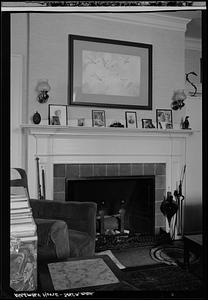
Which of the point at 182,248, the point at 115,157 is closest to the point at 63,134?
the point at 115,157

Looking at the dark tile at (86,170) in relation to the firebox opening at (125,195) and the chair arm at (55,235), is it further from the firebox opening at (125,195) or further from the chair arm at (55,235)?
the chair arm at (55,235)

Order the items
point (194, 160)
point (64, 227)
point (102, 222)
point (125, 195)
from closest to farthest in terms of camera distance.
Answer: point (194, 160) < point (64, 227) < point (102, 222) < point (125, 195)

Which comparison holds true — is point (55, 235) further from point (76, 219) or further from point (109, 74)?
point (109, 74)

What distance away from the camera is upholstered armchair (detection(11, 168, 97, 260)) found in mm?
1019

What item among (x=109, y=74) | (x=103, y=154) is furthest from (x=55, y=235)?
(x=109, y=74)

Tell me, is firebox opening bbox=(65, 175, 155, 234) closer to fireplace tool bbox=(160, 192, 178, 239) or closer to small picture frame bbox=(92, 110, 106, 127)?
fireplace tool bbox=(160, 192, 178, 239)

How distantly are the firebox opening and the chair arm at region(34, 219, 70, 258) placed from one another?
0.14 metres

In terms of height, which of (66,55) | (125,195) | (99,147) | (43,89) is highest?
(66,55)

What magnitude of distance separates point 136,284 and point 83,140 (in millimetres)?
628

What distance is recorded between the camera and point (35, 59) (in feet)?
3.77

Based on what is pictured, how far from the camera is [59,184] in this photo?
1275 millimetres

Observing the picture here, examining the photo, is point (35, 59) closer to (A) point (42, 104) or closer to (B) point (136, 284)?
(A) point (42, 104)

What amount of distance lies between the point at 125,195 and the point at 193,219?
43 cm

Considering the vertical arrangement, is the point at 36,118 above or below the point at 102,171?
above
